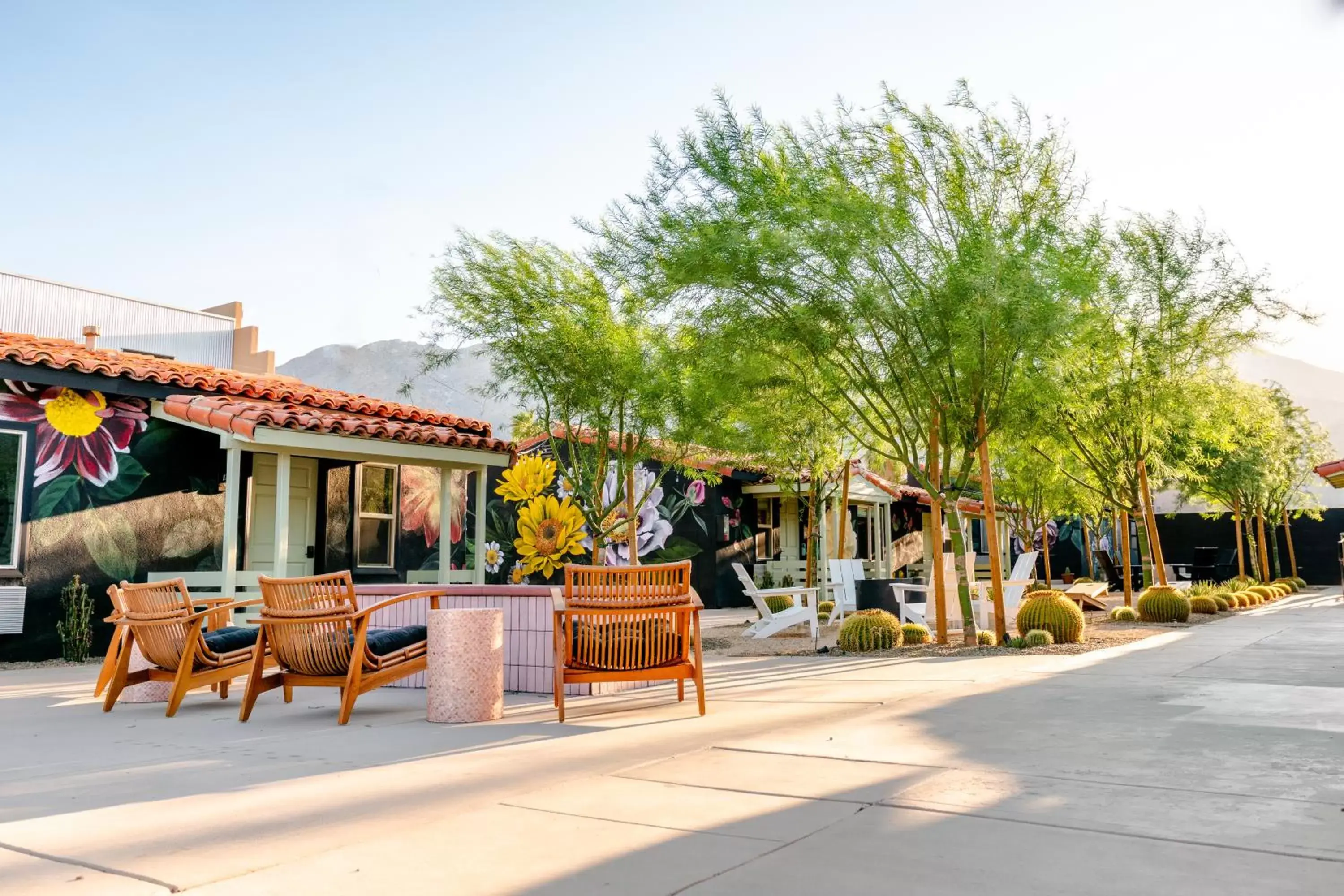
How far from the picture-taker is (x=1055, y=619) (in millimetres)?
11180

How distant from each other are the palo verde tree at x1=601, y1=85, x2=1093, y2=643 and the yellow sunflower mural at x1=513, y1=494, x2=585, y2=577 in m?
9.28

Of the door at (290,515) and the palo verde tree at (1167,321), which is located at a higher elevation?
the palo verde tree at (1167,321)

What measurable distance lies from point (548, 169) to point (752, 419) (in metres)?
4.32

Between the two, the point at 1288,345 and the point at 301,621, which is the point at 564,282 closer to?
the point at 301,621

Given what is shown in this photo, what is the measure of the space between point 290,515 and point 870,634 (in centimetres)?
731

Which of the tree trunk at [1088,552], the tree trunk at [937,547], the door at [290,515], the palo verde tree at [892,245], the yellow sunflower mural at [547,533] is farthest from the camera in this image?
the tree trunk at [1088,552]

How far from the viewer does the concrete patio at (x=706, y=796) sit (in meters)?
2.77

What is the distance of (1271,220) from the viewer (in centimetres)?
1018

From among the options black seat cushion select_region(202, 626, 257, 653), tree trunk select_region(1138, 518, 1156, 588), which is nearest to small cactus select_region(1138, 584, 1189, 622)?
tree trunk select_region(1138, 518, 1156, 588)

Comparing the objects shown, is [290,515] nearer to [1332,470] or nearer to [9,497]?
[9,497]

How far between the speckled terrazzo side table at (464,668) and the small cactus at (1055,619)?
724cm

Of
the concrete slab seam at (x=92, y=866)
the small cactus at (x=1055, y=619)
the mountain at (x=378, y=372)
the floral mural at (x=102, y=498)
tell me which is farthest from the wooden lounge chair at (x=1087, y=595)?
the mountain at (x=378, y=372)

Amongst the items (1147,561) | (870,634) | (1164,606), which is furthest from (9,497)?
(1147,561)

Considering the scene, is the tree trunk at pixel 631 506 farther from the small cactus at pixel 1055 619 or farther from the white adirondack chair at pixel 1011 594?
the small cactus at pixel 1055 619
